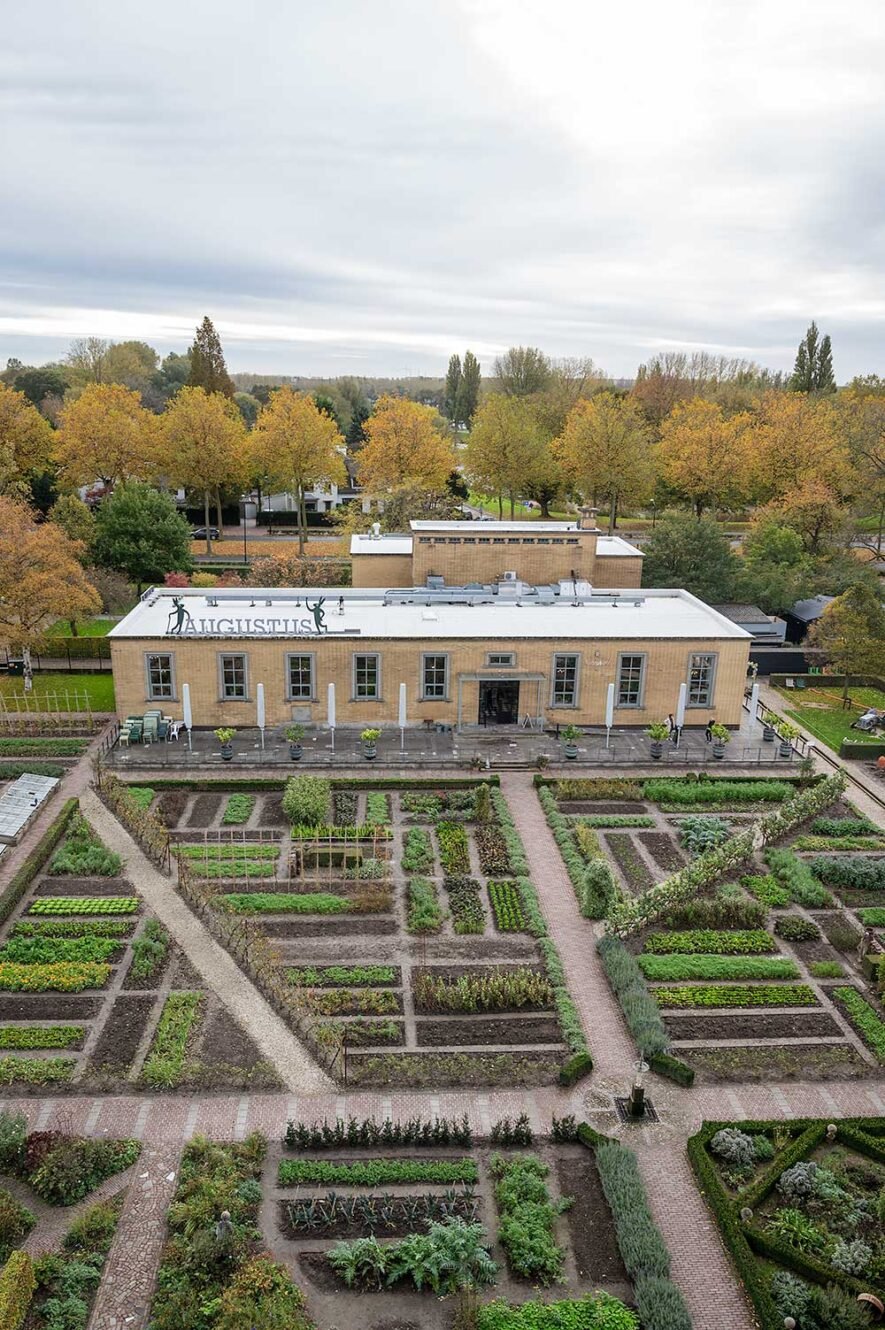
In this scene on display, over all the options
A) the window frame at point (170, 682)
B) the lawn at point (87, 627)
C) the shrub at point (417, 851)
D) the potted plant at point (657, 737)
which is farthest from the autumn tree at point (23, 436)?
the potted plant at point (657, 737)

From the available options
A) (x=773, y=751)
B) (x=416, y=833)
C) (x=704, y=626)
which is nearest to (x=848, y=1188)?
(x=416, y=833)

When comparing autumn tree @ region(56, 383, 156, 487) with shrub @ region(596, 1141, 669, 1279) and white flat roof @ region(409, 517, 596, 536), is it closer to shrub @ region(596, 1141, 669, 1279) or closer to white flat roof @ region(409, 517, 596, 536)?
white flat roof @ region(409, 517, 596, 536)

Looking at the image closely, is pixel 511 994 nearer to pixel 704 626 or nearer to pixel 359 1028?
pixel 359 1028

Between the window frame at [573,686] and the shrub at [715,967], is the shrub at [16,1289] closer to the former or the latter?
the shrub at [715,967]

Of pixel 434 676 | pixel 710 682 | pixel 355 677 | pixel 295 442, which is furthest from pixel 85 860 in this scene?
pixel 295 442

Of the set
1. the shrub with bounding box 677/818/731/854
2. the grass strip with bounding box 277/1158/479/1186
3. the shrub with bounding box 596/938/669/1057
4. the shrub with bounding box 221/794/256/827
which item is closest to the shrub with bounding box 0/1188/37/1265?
the grass strip with bounding box 277/1158/479/1186

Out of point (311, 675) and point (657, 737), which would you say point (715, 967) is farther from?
point (311, 675)

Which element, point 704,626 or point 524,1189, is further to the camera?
point 704,626
